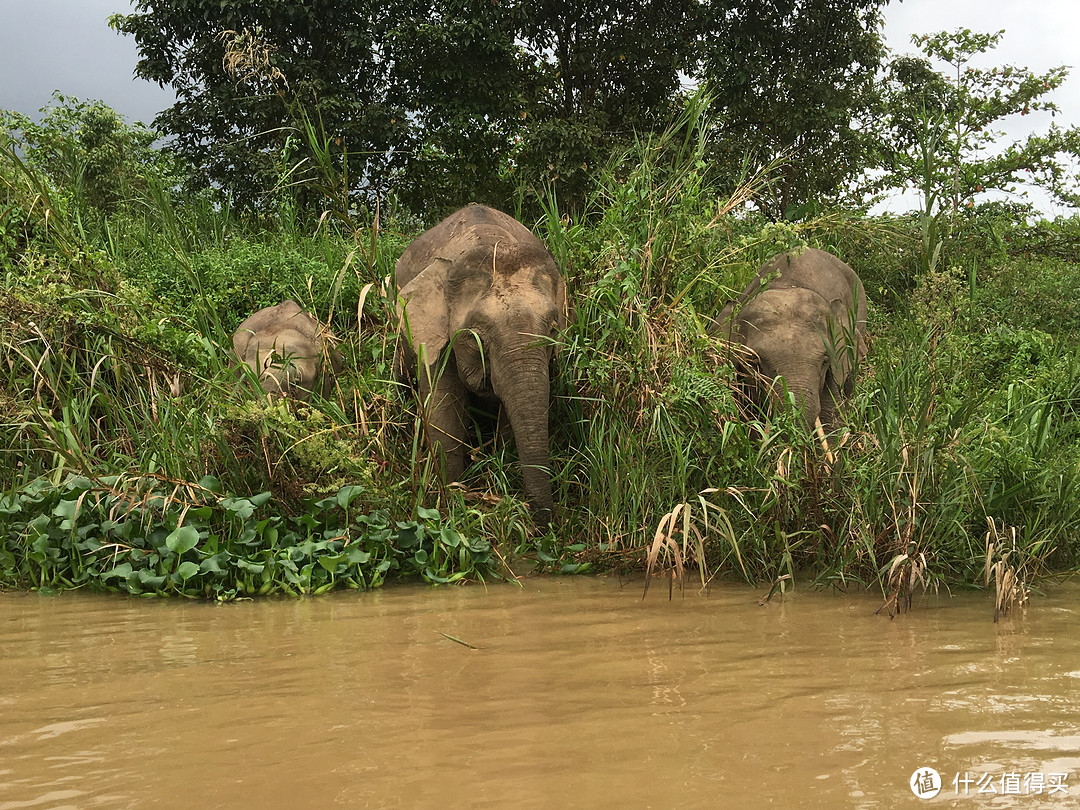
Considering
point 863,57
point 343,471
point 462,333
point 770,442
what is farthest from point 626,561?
point 863,57

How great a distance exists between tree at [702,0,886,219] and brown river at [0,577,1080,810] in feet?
37.9

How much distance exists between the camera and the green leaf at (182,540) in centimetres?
513

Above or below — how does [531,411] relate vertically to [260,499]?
above

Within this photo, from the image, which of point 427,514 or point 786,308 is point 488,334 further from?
point 786,308

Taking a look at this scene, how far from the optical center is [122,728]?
121 inches

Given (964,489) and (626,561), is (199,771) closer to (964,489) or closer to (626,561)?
(626,561)

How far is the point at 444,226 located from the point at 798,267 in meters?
2.48

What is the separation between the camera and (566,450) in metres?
6.59

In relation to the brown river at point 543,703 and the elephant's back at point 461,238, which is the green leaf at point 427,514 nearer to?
the brown river at point 543,703

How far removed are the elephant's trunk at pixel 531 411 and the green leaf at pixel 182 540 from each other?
184 centimetres

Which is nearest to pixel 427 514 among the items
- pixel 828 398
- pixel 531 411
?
pixel 531 411

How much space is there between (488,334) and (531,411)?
0.60m

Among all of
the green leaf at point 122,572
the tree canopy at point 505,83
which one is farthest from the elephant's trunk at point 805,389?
the tree canopy at point 505,83

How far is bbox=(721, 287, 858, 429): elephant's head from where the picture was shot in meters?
6.62
